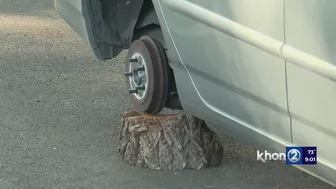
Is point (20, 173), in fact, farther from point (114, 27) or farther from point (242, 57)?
point (242, 57)

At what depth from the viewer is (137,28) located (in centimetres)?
446

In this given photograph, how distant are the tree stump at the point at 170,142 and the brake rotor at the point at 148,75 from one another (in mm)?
89

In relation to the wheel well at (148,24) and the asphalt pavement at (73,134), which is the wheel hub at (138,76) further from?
the asphalt pavement at (73,134)

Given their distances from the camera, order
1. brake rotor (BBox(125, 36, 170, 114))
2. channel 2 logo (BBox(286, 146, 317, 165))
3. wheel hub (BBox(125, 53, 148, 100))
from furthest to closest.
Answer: wheel hub (BBox(125, 53, 148, 100)) < brake rotor (BBox(125, 36, 170, 114)) < channel 2 logo (BBox(286, 146, 317, 165))

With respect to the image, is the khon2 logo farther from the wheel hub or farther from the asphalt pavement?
the wheel hub

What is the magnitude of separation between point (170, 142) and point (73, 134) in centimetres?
82

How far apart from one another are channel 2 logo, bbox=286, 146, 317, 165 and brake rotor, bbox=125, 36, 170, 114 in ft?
3.50

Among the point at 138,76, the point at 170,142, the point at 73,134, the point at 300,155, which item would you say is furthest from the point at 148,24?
the point at 300,155

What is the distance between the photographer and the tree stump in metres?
4.26

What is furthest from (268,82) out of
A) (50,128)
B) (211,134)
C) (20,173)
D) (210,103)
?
(50,128)

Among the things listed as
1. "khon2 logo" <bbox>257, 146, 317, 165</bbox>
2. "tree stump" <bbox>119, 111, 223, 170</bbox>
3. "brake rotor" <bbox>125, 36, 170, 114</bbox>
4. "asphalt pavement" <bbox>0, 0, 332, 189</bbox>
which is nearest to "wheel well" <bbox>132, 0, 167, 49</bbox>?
"brake rotor" <bbox>125, 36, 170, 114</bbox>

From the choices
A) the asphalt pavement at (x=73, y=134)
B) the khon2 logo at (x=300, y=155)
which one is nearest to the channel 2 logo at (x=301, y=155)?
the khon2 logo at (x=300, y=155)

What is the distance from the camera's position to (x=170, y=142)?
13.9 ft

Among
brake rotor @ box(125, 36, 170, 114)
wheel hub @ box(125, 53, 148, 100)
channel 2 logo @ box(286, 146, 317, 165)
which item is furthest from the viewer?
wheel hub @ box(125, 53, 148, 100)
